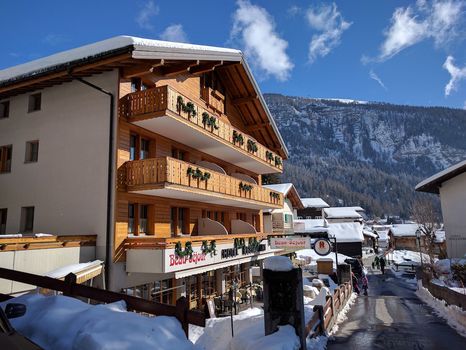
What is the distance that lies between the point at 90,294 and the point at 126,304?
Result: 71cm

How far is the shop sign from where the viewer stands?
20578mm

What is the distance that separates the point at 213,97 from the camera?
21.8 metres

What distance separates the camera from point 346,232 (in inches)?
2183

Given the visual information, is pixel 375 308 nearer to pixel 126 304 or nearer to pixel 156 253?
pixel 156 253

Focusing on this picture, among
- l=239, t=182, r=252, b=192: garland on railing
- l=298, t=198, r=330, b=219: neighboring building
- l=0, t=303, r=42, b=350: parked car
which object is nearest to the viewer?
l=0, t=303, r=42, b=350: parked car

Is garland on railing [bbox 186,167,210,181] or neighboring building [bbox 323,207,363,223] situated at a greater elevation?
neighboring building [bbox 323,207,363,223]

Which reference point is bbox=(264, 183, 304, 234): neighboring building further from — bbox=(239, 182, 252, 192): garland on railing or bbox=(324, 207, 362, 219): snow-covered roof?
bbox=(324, 207, 362, 219): snow-covered roof

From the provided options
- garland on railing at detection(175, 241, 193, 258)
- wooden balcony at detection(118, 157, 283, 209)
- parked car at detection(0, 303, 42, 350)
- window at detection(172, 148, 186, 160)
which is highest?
window at detection(172, 148, 186, 160)

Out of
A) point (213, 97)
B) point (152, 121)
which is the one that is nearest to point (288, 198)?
point (213, 97)

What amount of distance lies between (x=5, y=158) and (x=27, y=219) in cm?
318

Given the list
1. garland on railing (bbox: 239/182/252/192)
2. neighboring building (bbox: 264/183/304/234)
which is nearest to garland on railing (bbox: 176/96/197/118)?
garland on railing (bbox: 239/182/252/192)

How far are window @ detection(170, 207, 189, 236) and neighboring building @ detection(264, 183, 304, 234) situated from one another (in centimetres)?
1437

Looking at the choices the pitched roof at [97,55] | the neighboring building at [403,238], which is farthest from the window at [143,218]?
the neighboring building at [403,238]

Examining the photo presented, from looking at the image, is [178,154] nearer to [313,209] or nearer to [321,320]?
[321,320]
